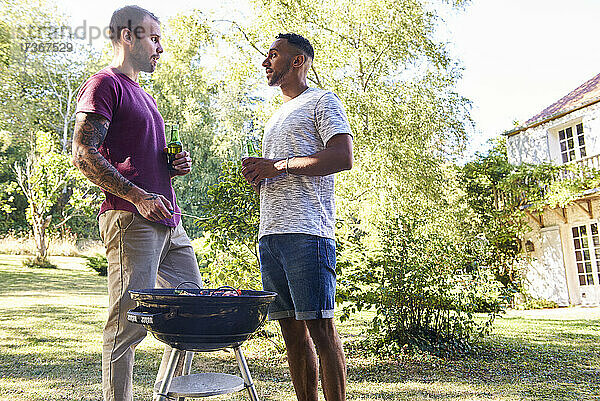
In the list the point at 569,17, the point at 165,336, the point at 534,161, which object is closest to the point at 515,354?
the point at 165,336

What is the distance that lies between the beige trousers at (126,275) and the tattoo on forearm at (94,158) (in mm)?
142

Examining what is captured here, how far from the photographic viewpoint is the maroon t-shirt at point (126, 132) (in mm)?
1976

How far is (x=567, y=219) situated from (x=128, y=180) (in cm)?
1194

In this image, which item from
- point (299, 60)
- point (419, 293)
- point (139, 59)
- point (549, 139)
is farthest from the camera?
point (549, 139)

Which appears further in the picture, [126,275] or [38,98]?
[38,98]

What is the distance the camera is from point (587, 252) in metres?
11.2

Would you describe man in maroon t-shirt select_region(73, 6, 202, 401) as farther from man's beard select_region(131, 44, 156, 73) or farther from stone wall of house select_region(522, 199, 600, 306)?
stone wall of house select_region(522, 199, 600, 306)

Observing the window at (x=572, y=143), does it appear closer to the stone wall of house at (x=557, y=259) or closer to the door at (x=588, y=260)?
the stone wall of house at (x=557, y=259)

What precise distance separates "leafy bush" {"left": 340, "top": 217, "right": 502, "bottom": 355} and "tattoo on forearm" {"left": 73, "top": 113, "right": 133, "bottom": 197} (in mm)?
2689

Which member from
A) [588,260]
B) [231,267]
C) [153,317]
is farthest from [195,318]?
[588,260]

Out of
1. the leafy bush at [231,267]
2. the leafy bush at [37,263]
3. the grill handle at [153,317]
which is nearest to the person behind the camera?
the grill handle at [153,317]

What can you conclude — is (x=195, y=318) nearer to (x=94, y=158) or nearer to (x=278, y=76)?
(x=94, y=158)

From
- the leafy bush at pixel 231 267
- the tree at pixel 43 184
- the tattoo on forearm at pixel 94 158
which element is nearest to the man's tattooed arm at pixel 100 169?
the tattoo on forearm at pixel 94 158

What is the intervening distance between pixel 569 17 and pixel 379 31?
12.6 metres
